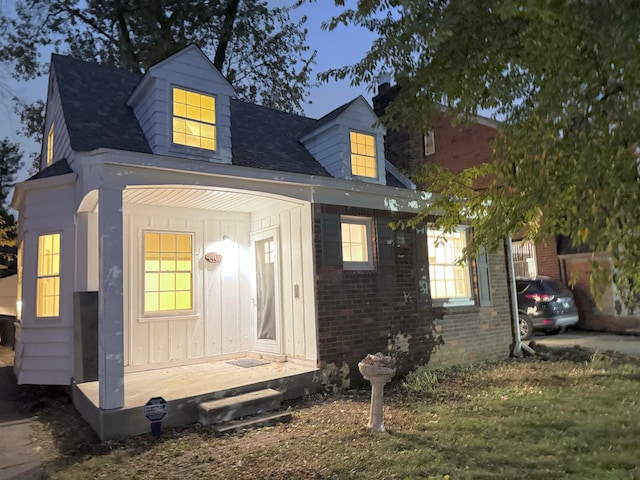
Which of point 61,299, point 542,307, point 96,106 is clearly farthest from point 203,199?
point 542,307

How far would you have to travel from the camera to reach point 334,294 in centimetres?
706

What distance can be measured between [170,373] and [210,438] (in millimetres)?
2328

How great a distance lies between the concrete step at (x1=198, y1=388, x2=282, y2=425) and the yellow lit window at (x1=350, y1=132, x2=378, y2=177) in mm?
4466

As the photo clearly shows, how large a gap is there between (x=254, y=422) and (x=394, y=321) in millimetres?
3220

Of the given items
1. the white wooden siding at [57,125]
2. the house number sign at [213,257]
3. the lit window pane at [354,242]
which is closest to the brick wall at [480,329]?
the lit window pane at [354,242]

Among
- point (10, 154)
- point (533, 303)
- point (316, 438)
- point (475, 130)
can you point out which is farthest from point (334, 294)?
point (10, 154)

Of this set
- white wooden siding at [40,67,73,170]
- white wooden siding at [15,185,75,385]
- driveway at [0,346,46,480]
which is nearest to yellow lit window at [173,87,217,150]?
white wooden siding at [40,67,73,170]

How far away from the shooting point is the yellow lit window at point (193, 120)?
6.86 metres

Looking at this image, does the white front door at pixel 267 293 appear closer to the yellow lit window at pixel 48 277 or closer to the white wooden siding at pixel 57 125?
the yellow lit window at pixel 48 277

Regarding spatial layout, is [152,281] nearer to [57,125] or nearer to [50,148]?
[57,125]

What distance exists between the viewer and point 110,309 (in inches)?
202

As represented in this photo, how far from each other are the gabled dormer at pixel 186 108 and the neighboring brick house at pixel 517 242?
456 cm

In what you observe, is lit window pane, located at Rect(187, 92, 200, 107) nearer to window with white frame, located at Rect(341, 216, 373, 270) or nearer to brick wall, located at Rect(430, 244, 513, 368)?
window with white frame, located at Rect(341, 216, 373, 270)

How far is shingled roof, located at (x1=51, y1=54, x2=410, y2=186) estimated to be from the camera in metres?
6.74
